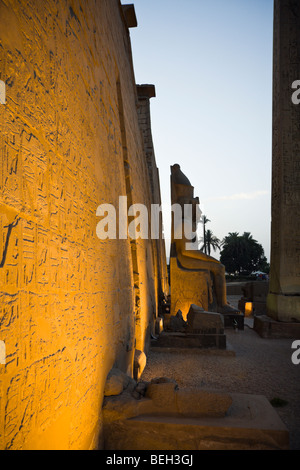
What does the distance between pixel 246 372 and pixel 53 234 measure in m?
4.02

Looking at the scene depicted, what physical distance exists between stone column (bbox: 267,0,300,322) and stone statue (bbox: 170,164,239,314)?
133cm

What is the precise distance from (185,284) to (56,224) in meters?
5.91

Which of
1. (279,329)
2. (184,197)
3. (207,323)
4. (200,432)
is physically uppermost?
(184,197)

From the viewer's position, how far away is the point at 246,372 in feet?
14.2

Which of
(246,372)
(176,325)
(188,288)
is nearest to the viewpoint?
(246,372)

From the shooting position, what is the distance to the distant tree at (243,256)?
29438 millimetres

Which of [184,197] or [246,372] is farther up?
[184,197]

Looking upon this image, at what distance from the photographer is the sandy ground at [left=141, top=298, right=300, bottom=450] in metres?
3.43

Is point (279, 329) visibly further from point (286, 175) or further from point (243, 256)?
point (243, 256)

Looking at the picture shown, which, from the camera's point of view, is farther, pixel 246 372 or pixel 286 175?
pixel 286 175

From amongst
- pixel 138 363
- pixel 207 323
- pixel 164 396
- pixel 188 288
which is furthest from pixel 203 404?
pixel 188 288

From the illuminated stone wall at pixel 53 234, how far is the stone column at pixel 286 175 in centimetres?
541

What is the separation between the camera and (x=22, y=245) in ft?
4.21
